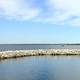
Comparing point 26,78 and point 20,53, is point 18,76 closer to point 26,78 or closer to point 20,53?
point 26,78

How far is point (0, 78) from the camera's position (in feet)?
104

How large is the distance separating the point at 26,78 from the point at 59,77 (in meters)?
4.69

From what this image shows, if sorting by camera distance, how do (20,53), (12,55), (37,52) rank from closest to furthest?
(12,55)
(20,53)
(37,52)

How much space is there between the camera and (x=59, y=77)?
31.8 meters

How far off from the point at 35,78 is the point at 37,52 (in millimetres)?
39809

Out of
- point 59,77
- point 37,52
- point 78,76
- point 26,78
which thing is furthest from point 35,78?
point 37,52

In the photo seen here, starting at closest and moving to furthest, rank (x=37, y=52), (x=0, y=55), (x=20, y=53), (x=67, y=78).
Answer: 1. (x=67, y=78)
2. (x=0, y=55)
3. (x=20, y=53)
4. (x=37, y=52)

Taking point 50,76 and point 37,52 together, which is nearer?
point 50,76

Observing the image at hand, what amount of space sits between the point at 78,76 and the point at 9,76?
10.2 metres

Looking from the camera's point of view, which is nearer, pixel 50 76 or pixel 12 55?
pixel 50 76

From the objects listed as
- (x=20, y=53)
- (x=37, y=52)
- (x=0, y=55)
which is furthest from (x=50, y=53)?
(x=0, y=55)

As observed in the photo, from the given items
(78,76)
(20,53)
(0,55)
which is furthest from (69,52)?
(78,76)

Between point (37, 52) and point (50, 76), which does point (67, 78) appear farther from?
point (37, 52)

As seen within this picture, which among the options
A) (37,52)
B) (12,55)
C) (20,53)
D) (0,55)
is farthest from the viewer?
(37,52)
